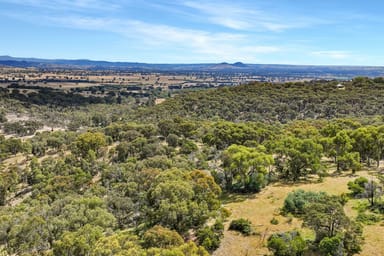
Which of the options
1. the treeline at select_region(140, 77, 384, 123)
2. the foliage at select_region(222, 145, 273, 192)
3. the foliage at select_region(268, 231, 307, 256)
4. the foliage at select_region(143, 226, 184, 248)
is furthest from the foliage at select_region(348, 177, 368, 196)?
the treeline at select_region(140, 77, 384, 123)

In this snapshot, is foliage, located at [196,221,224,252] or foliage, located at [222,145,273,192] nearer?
foliage, located at [196,221,224,252]

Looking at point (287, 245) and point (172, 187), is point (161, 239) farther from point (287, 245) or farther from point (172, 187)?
point (287, 245)

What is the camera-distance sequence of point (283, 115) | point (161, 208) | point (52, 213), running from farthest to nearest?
1. point (283, 115)
2. point (52, 213)
3. point (161, 208)

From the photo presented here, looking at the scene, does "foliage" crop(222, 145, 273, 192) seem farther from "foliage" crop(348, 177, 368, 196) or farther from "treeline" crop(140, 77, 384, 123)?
"treeline" crop(140, 77, 384, 123)

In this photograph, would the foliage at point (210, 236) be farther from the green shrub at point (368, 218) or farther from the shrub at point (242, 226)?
the green shrub at point (368, 218)

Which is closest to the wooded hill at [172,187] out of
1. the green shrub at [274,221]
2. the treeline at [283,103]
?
the green shrub at [274,221]

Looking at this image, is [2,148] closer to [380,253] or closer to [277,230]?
[277,230]

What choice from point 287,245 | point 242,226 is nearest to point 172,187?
point 242,226

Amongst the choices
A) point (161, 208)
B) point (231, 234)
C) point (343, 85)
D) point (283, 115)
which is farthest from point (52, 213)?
point (343, 85)
